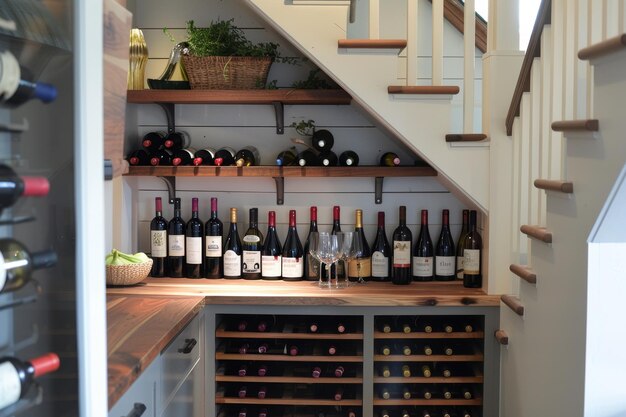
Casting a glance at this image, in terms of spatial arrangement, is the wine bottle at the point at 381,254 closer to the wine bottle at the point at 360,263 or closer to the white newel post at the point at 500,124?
the wine bottle at the point at 360,263

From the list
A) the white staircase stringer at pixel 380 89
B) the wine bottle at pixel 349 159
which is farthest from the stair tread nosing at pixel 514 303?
the wine bottle at pixel 349 159

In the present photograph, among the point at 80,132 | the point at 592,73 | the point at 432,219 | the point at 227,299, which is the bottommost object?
the point at 227,299

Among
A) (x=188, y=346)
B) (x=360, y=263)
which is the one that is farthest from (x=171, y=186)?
(x=188, y=346)

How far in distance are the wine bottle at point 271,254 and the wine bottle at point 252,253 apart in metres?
0.03

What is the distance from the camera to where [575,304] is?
2029mm

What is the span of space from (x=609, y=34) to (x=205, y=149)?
1927 mm

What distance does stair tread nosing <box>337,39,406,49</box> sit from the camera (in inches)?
113

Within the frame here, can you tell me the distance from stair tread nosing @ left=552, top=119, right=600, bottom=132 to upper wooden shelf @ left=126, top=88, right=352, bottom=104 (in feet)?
3.85

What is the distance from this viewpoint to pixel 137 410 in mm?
1839

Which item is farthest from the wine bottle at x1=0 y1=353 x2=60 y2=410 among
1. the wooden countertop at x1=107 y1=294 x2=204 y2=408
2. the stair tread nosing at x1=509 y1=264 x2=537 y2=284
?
the stair tread nosing at x1=509 y1=264 x2=537 y2=284

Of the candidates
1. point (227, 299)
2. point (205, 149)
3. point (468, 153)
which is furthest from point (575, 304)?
point (205, 149)

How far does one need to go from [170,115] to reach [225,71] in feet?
1.41

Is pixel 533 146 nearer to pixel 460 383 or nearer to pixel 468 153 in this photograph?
pixel 468 153

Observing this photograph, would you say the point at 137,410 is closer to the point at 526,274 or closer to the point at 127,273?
the point at 127,273
